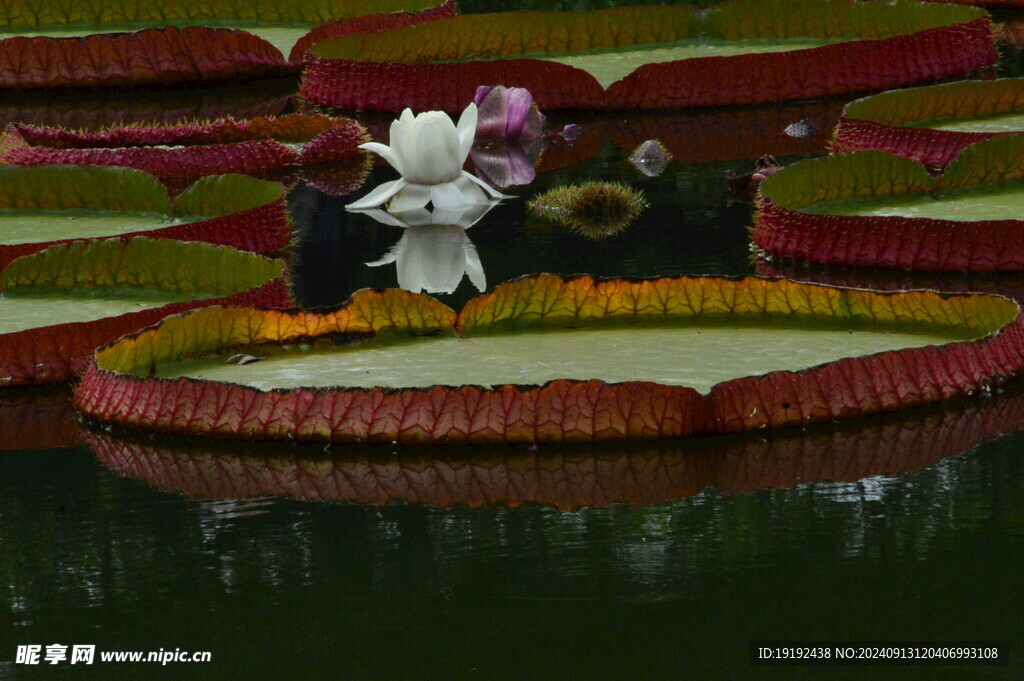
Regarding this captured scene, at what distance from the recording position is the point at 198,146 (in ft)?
25.7

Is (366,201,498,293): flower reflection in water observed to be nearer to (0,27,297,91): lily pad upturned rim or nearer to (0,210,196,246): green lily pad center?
(0,210,196,246): green lily pad center

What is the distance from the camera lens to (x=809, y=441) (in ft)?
13.2

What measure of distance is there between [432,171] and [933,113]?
2.22 meters

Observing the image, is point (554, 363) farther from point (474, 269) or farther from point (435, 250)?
point (435, 250)

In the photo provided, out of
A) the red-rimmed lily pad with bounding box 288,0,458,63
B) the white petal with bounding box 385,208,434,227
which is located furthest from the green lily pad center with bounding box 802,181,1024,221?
the red-rimmed lily pad with bounding box 288,0,458,63

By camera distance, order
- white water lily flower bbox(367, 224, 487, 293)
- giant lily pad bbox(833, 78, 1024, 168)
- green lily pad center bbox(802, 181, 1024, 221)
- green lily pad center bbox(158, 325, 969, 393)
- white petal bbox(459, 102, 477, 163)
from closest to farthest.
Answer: green lily pad center bbox(158, 325, 969, 393) < white water lily flower bbox(367, 224, 487, 293) < green lily pad center bbox(802, 181, 1024, 221) < white petal bbox(459, 102, 477, 163) < giant lily pad bbox(833, 78, 1024, 168)

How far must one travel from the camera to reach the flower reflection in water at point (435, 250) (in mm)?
5777

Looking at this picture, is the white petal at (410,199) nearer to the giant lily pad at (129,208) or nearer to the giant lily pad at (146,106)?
the giant lily pad at (129,208)

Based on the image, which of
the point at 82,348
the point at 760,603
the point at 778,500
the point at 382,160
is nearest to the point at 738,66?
the point at 382,160

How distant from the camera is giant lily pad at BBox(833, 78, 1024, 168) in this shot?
23.5 feet

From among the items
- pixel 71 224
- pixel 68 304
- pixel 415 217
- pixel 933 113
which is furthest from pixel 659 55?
pixel 68 304

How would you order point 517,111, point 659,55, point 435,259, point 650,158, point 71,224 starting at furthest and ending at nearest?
1. point 659,55
2. point 517,111
3. point 650,158
4. point 71,224
5. point 435,259

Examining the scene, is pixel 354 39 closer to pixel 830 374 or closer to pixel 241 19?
pixel 241 19

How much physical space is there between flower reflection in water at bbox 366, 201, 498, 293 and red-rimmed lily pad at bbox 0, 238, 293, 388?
0.56 meters
